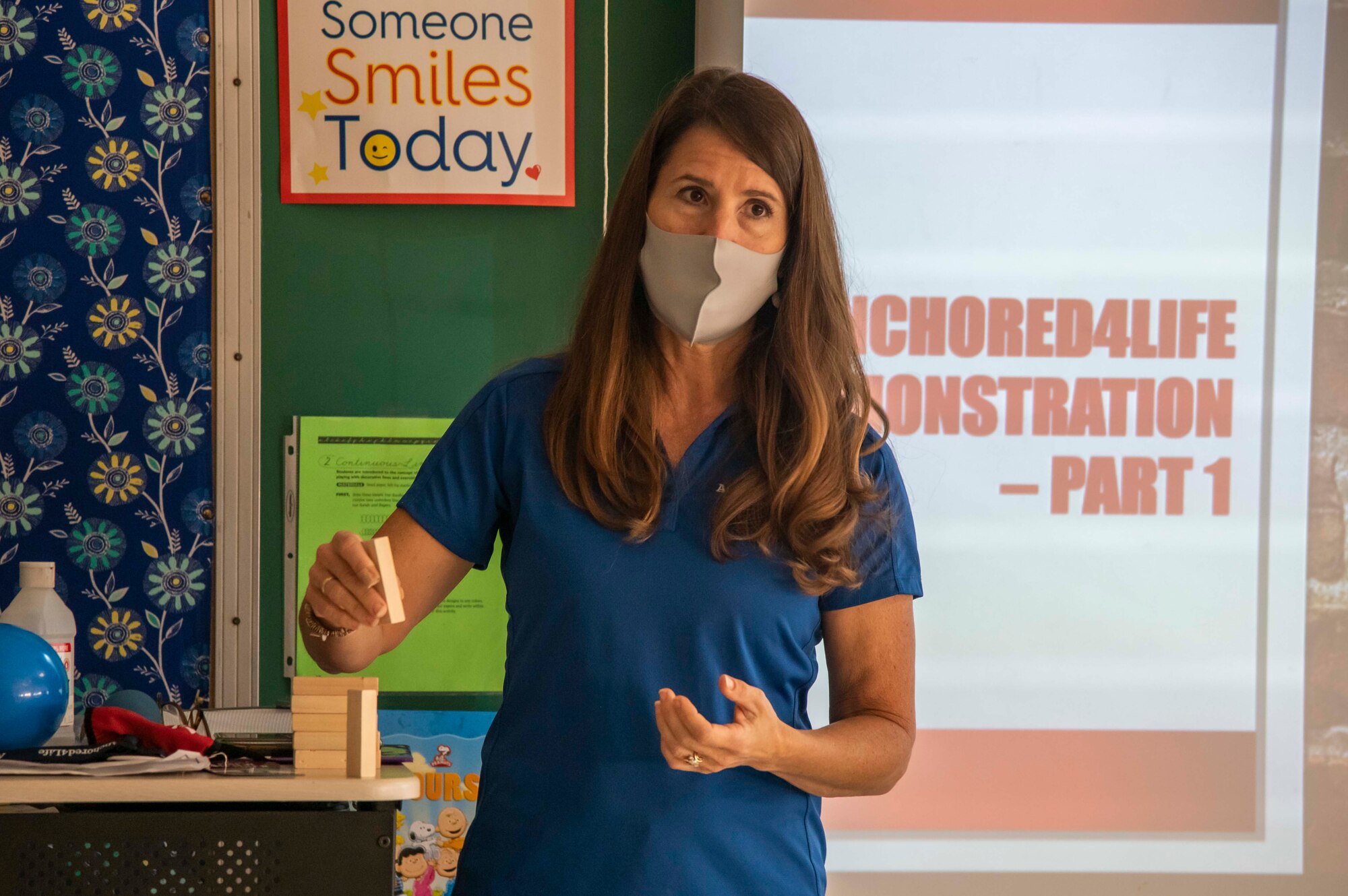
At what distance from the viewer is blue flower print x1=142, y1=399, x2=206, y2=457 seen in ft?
7.16

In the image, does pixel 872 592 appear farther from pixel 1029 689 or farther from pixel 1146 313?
pixel 1146 313

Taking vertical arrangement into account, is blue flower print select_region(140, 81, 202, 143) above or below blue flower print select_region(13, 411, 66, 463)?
above

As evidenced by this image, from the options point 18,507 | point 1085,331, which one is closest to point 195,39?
point 18,507

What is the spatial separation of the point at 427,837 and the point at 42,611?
85 centimetres

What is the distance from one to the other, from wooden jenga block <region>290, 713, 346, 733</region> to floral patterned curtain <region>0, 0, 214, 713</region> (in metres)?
1.06

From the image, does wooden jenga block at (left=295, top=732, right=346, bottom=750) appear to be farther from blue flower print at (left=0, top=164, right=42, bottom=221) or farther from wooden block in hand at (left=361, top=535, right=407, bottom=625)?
blue flower print at (left=0, top=164, right=42, bottom=221)

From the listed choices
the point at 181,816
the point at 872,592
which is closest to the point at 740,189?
the point at 872,592

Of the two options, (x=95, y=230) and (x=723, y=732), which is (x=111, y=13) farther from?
(x=723, y=732)

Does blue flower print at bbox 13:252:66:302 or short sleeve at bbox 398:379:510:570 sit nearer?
short sleeve at bbox 398:379:510:570

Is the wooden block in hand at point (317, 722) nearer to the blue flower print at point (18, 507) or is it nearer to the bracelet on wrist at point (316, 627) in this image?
the bracelet on wrist at point (316, 627)

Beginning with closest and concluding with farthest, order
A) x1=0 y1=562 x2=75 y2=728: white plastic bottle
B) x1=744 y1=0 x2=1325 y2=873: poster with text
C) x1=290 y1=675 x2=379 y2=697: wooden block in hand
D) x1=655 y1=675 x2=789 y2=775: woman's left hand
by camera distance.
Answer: x1=655 y1=675 x2=789 y2=775: woman's left hand < x1=290 y1=675 x2=379 y2=697: wooden block in hand < x1=0 y1=562 x2=75 y2=728: white plastic bottle < x1=744 y1=0 x2=1325 y2=873: poster with text

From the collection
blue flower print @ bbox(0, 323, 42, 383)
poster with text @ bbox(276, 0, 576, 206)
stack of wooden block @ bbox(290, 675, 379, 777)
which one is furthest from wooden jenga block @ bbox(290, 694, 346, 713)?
blue flower print @ bbox(0, 323, 42, 383)

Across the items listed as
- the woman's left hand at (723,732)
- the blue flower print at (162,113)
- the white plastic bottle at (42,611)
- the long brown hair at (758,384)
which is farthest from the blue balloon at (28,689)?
the blue flower print at (162,113)

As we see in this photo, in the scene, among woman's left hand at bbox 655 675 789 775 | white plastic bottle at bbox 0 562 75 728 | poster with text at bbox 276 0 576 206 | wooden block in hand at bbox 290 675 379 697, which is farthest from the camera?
poster with text at bbox 276 0 576 206
